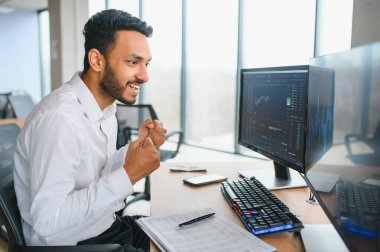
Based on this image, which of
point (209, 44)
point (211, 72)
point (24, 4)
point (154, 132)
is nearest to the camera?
point (154, 132)

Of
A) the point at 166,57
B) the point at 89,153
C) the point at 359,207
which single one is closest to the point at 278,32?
the point at 166,57

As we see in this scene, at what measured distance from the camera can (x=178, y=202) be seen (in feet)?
4.33

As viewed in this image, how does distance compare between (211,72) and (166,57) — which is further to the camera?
(166,57)

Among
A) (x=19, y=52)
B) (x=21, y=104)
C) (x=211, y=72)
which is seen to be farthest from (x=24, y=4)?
(x=211, y=72)

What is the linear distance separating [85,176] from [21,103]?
4.03m

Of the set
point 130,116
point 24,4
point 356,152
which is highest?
point 24,4

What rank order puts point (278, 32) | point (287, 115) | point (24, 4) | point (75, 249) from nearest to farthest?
point (75, 249)
point (287, 115)
point (278, 32)
point (24, 4)

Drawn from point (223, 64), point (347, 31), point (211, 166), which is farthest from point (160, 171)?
point (223, 64)

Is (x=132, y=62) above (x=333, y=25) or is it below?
below

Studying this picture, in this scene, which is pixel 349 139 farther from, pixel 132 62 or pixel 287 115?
pixel 132 62

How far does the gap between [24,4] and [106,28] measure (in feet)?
23.8

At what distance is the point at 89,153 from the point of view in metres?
1.14

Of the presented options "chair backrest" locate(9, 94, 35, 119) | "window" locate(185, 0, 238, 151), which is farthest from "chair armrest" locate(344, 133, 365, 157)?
"chair backrest" locate(9, 94, 35, 119)

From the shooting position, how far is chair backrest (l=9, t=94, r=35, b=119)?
4.57 m
